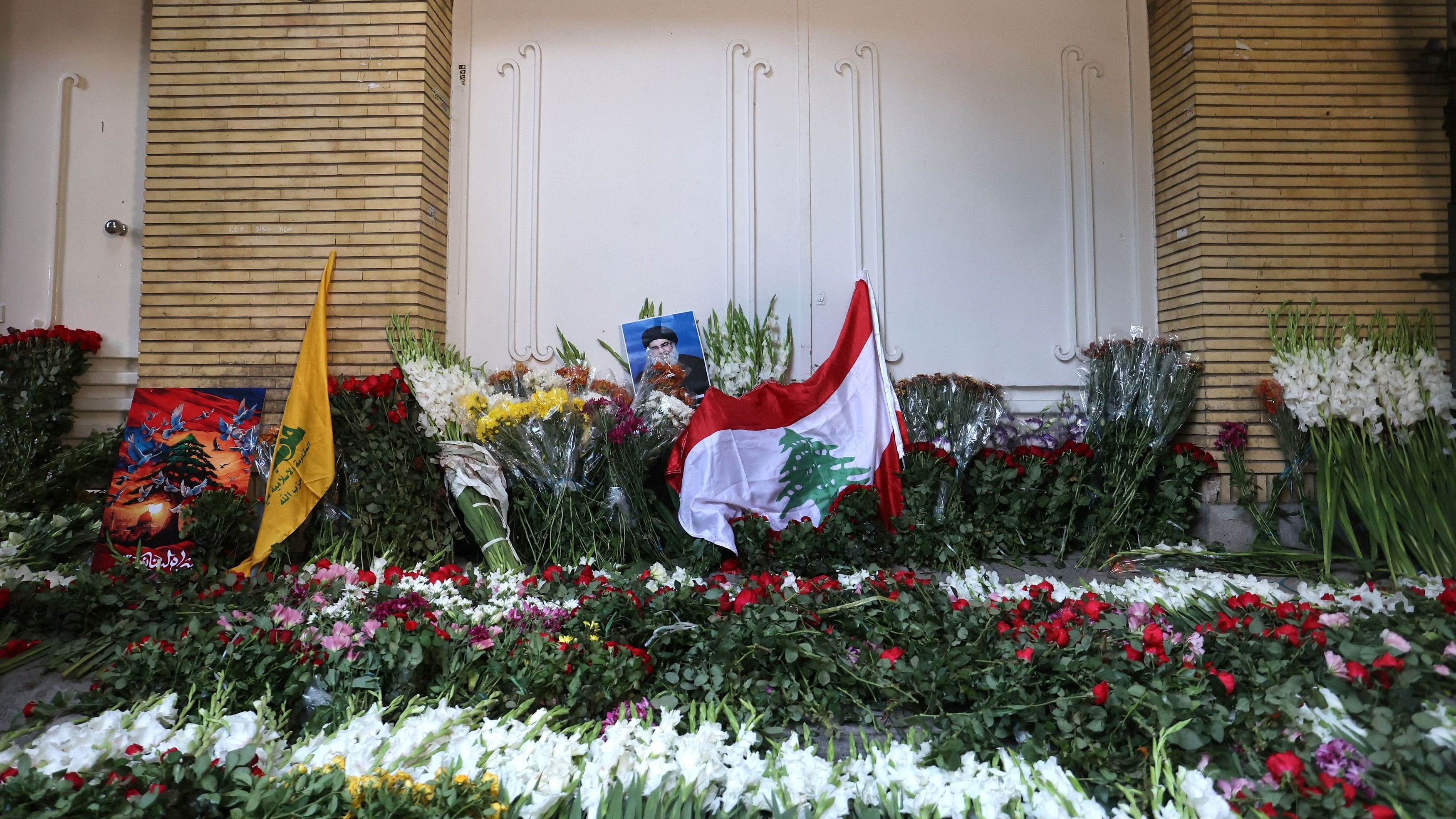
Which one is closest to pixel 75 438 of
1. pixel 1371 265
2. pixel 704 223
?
pixel 704 223

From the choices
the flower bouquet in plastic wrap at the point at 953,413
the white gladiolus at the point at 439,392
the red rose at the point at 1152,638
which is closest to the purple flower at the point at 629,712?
the red rose at the point at 1152,638

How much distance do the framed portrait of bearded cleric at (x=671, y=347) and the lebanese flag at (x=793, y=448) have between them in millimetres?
563

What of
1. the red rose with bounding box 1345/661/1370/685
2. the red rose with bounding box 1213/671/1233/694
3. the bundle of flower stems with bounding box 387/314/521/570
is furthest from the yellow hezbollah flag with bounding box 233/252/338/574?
the red rose with bounding box 1345/661/1370/685

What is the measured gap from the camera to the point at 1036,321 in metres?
4.61

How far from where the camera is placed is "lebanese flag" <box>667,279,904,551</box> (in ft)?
12.0

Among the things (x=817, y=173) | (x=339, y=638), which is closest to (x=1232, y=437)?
(x=817, y=173)

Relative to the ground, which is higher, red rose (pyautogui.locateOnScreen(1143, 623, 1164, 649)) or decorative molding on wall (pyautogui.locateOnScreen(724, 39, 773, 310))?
decorative molding on wall (pyautogui.locateOnScreen(724, 39, 773, 310))

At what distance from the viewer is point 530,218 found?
4617 mm

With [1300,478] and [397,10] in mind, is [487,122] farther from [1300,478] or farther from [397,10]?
[1300,478]

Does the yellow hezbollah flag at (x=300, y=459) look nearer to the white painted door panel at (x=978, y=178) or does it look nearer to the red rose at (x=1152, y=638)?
the white painted door panel at (x=978, y=178)

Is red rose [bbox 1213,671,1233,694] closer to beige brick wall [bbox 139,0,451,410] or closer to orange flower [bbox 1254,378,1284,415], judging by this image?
orange flower [bbox 1254,378,1284,415]

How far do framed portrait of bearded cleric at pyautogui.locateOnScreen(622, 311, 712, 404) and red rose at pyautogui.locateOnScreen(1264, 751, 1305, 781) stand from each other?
125 inches

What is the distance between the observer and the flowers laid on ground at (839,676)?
1.57 metres

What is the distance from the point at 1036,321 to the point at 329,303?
390cm
